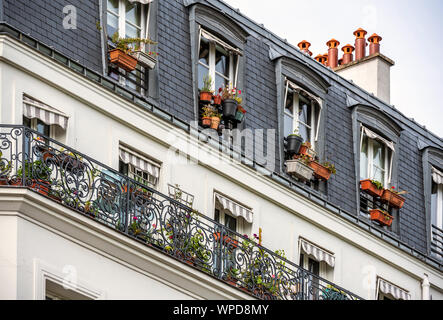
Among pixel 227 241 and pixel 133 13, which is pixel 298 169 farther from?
pixel 133 13

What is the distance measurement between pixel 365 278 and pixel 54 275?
9008 mm

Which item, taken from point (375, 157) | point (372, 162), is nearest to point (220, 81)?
point (372, 162)

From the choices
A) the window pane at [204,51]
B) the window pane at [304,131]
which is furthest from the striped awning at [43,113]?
the window pane at [304,131]

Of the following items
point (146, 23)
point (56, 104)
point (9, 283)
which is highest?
point (146, 23)

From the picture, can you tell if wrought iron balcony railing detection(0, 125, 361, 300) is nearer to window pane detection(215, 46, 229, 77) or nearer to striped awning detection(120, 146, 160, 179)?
striped awning detection(120, 146, 160, 179)

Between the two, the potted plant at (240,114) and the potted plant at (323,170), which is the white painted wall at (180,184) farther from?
the potted plant at (240,114)

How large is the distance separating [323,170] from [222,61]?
9.14 ft

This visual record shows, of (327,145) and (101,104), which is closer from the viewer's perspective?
(101,104)

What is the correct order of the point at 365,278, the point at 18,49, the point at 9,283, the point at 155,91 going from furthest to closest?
the point at 365,278
the point at 155,91
the point at 18,49
the point at 9,283

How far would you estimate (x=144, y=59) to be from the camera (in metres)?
26.1

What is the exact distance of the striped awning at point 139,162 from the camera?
25.5 metres

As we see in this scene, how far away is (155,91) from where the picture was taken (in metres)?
26.3
